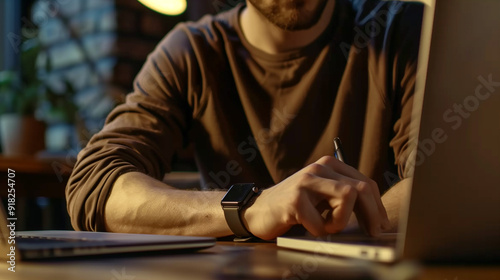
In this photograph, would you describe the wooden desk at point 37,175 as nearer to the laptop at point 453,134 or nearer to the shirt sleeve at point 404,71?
the shirt sleeve at point 404,71

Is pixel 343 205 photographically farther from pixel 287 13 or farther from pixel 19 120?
pixel 19 120

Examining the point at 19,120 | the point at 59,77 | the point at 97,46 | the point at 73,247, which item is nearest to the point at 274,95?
the point at 73,247

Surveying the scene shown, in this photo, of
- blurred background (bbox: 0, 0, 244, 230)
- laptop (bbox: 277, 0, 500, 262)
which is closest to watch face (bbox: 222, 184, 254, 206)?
laptop (bbox: 277, 0, 500, 262)

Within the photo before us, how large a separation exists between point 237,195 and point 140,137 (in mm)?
434

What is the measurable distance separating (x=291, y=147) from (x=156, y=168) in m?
0.31

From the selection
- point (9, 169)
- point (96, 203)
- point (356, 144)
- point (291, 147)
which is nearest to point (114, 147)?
point (96, 203)

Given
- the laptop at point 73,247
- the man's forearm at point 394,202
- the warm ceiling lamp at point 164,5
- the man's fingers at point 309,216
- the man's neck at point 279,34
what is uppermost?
the warm ceiling lamp at point 164,5

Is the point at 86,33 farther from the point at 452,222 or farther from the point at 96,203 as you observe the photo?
the point at 452,222

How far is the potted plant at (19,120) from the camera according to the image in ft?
6.71

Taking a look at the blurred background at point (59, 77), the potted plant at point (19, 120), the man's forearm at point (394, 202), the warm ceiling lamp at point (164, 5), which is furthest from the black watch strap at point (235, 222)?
the potted plant at point (19, 120)

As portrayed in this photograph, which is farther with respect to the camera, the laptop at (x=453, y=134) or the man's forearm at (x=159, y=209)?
the man's forearm at (x=159, y=209)

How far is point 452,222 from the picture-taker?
14.9 inches

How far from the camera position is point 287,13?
4.06 ft

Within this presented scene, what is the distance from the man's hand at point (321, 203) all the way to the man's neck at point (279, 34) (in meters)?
0.65
